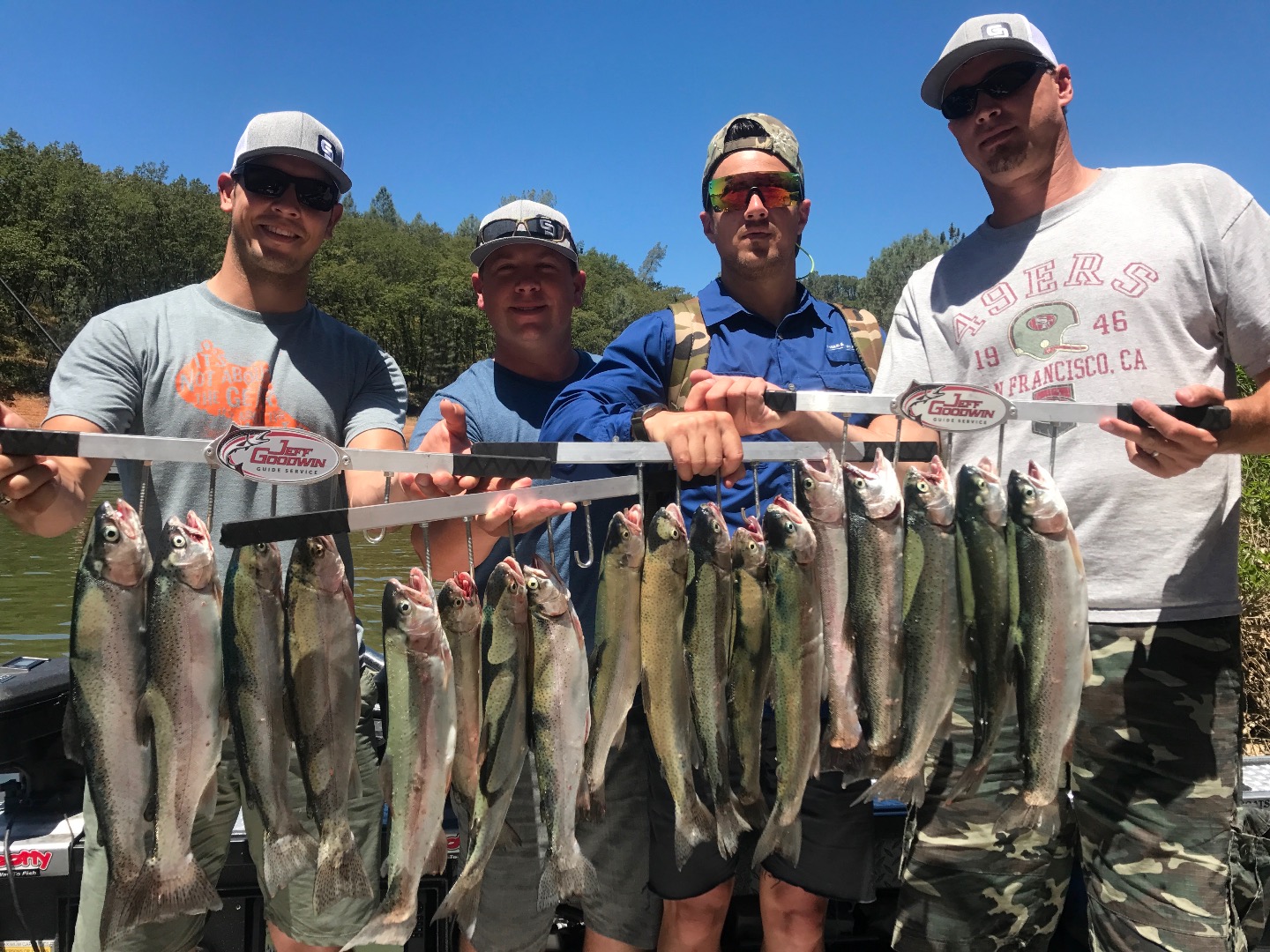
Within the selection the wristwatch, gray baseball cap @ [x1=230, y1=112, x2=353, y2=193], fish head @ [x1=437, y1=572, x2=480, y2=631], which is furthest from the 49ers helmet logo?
gray baseball cap @ [x1=230, y1=112, x2=353, y2=193]

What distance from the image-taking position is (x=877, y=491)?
2242 millimetres

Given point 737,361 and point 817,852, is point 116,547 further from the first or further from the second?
point 817,852

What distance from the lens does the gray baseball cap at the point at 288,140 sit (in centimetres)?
315

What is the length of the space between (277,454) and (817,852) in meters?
2.42

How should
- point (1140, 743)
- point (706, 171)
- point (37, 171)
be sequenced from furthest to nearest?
point (37, 171), point (706, 171), point (1140, 743)

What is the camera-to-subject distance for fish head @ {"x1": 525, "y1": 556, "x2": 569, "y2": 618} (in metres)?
2.30

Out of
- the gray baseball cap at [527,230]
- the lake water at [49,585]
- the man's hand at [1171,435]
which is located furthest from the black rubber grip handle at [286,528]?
the lake water at [49,585]

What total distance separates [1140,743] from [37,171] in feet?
258

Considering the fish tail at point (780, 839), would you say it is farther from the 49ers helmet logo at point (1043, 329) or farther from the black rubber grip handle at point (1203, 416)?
the 49ers helmet logo at point (1043, 329)

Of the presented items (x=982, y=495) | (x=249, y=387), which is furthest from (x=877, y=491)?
(x=249, y=387)

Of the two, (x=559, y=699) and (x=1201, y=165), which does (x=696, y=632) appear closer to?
(x=559, y=699)

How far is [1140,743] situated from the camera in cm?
274

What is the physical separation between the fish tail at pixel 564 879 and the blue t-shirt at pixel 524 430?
3.20 feet

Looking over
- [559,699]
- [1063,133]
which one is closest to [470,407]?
[559,699]
